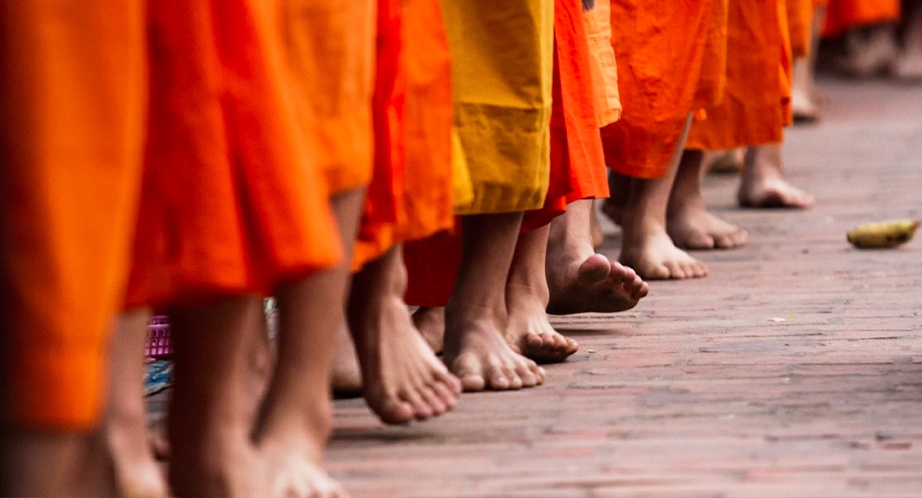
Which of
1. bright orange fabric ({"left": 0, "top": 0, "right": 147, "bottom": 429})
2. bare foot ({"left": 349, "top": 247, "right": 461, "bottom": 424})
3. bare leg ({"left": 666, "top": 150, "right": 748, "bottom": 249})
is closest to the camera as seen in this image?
bright orange fabric ({"left": 0, "top": 0, "right": 147, "bottom": 429})

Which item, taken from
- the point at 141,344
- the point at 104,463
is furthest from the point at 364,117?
the point at 104,463

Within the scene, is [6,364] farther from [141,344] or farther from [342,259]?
[342,259]

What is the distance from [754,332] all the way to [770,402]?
2.07ft

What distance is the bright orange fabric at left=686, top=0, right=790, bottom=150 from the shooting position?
3918 millimetres

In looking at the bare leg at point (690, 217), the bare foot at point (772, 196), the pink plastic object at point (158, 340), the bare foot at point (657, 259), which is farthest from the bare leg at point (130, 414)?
the bare foot at point (772, 196)

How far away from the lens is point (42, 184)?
4.18ft

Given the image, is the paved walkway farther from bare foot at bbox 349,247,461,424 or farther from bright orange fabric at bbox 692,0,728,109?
bright orange fabric at bbox 692,0,728,109

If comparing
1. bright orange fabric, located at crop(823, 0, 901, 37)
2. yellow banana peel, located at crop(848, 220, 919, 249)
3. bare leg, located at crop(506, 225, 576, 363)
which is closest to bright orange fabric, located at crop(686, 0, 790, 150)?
yellow banana peel, located at crop(848, 220, 919, 249)

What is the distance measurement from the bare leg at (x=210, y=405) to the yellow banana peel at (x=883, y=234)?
265 centimetres

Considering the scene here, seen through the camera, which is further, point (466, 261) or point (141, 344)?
point (466, 261)

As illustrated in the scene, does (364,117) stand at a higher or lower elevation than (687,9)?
higher

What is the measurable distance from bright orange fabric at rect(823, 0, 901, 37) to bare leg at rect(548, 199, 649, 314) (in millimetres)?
7148

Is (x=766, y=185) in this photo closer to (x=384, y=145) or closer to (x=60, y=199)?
(x=384, y=145)

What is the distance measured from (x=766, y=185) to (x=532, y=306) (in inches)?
95.1
